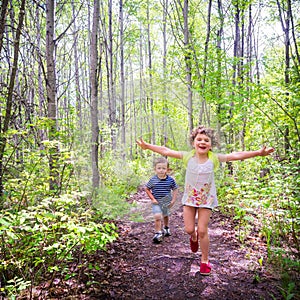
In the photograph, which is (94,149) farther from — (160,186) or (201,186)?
(201,186)

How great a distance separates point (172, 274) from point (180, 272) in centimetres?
10

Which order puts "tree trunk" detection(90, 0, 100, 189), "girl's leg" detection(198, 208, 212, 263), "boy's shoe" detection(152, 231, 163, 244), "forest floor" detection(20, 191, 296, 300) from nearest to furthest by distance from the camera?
"forest floor" detection(20, 191, 296, 300) < "girl's leg" detection(198, 208, 212, 263) < "boy's shoe" detection(152, 231, 163, 244) < "tree trunk" detection(90, 0, 100, 189)

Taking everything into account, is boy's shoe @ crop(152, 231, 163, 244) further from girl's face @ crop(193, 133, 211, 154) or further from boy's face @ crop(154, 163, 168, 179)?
girl's face @ crop(193, 133, 211, 154)

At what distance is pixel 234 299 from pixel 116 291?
117 centimetres

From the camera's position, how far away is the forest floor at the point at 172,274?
9.39 feet

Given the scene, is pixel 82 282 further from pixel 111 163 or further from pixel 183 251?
pixel 111 163

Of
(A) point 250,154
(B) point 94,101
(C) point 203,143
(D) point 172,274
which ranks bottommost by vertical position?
(D) point 172,274

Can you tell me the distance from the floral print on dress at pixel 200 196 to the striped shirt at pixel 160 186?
129 cm

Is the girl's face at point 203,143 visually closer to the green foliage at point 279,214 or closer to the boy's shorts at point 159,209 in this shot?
the green foliage at point 279,214

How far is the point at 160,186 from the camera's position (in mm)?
4691

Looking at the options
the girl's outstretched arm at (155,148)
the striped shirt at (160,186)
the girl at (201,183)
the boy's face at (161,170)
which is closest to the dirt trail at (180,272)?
the girl at (201,183)

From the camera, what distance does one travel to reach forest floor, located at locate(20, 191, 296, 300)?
2.86 meters

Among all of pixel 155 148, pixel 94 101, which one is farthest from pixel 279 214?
pixel 94 101

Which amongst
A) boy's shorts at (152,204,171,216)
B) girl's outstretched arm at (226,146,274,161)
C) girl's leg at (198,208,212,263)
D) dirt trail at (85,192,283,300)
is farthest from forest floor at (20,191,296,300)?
girl's outstretched arm at (226,146,274,161)
